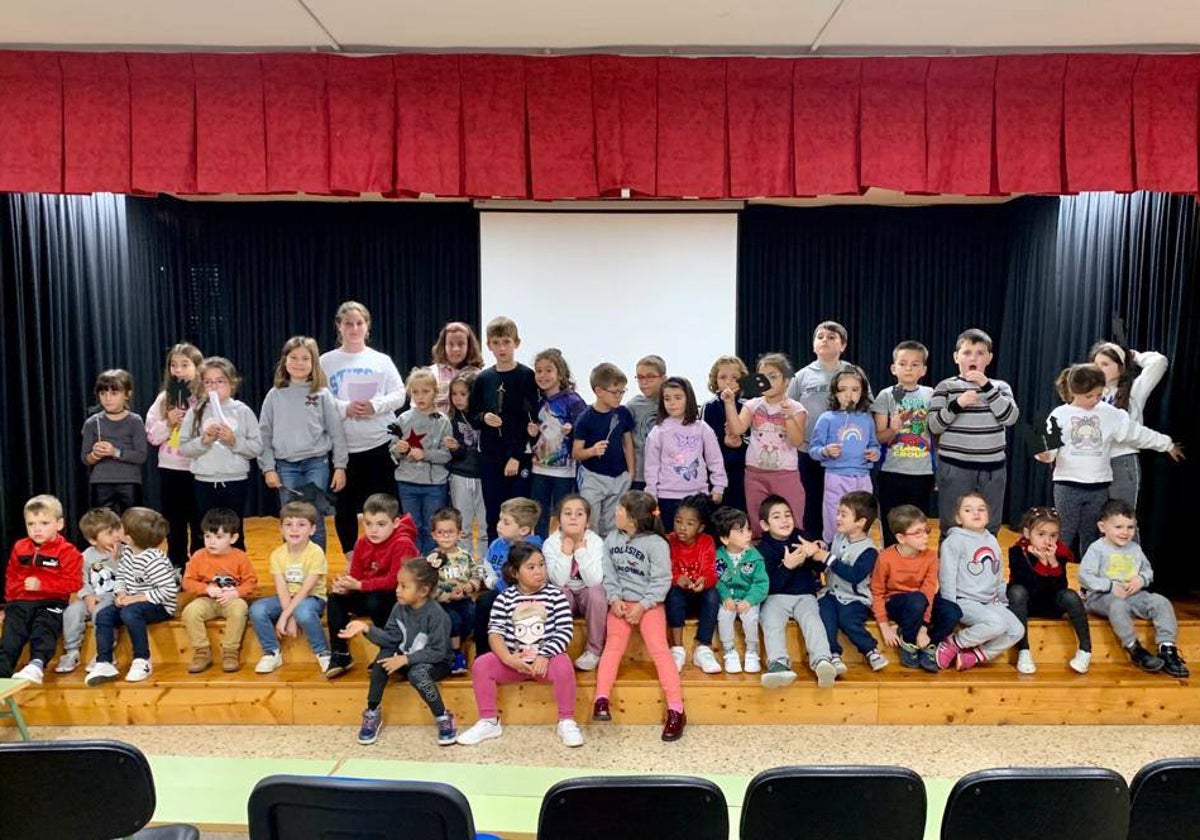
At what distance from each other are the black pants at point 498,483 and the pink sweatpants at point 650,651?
862 millimetres

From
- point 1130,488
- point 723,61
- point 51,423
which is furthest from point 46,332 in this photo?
point 1130,488

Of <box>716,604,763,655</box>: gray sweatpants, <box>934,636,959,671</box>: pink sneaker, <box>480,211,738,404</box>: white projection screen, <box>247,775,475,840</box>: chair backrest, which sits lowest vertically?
<box>934,636,959,671</box>: pink sneaker

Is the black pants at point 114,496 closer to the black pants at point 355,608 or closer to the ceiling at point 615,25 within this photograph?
the black pants at point 355,608

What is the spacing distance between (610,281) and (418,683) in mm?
3845

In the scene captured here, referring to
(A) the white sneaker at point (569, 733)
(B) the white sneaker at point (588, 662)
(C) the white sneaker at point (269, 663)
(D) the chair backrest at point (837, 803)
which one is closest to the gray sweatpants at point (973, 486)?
(B) the white sneaker at point (588, 662)

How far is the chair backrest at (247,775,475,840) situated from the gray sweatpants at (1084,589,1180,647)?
11.0ft

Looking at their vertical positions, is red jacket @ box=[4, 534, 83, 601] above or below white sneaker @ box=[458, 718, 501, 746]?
Answer: above

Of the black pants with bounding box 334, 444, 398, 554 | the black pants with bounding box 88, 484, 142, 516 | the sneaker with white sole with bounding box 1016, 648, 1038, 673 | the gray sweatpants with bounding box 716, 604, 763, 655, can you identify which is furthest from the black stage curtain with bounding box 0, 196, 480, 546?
the sneaker with white sole with bounding box 1016, 648, 1038, 673

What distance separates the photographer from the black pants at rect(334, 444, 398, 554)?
435 cm

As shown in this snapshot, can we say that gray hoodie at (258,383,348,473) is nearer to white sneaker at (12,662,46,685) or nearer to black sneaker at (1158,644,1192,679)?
white sneaker at (12,662,46,685)

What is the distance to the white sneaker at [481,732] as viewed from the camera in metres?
3.52

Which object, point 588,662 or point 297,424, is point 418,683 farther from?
point 297,424

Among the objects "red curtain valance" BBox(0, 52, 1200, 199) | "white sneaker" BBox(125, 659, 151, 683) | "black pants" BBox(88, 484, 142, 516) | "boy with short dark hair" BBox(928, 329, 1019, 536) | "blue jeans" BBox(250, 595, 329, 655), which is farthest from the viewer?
"black pants" BBox(88, 484, 142, 516)

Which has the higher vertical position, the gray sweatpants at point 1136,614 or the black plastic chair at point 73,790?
the black plastic chair at point 73,790
